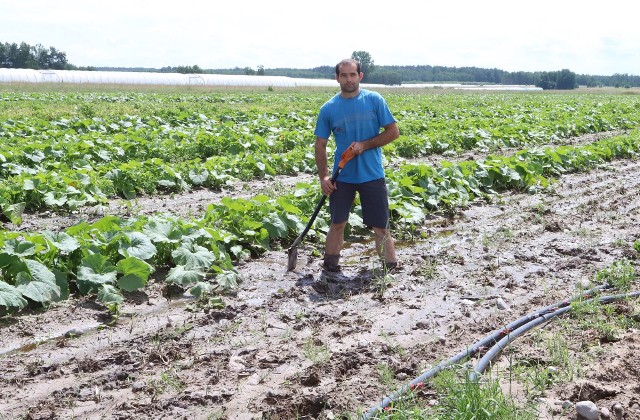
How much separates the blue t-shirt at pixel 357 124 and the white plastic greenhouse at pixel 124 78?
4699cm

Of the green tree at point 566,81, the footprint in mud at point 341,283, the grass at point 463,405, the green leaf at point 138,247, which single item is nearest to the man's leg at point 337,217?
the footprint in mud at point 341,283

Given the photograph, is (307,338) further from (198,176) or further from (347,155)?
(198,176)

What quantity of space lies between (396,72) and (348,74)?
129 meters

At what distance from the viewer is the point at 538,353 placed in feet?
13.9

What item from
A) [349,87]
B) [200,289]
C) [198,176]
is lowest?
[200,289]

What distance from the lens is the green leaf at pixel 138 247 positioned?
566 cm

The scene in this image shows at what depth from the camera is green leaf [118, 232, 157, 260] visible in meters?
5.66

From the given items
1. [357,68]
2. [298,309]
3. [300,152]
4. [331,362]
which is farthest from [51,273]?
[300,152]

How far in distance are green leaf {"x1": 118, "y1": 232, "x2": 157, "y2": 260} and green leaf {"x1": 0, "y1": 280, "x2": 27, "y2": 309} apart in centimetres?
89

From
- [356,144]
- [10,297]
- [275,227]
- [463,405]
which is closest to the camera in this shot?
→ [463,405]

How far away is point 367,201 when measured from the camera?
6.27m

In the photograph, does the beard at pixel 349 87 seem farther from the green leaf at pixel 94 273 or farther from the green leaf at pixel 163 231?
the green leaf at pixel 94 273

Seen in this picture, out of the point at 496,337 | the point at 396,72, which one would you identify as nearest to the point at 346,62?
the point at 496,337

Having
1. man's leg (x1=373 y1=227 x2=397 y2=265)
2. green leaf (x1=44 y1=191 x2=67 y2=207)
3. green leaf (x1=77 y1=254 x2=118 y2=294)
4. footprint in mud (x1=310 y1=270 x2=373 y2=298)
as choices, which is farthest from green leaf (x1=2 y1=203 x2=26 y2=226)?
man's leg (x1=373 y1=227 x2=397 y2=265)
